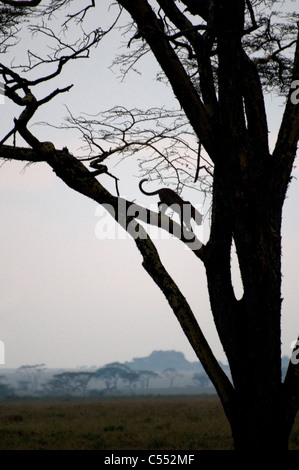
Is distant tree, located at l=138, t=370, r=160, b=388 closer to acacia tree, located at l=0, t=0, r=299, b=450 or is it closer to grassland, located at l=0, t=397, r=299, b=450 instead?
grassland, located at l=0, t=397, r=299, b=450

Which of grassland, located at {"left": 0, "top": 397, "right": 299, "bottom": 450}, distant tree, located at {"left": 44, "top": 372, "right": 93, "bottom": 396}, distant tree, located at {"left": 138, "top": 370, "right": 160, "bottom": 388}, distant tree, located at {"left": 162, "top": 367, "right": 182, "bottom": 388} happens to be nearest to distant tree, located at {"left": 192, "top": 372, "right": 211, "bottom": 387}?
distant tree, located at {"left": 138, "top": 370, "right": 160, "bottom": 388}

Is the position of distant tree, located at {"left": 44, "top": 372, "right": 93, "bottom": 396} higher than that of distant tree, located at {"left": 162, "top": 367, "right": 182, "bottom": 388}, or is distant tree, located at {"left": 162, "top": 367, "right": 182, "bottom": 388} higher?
distant tree, located at {"left": 44, "top": 372, "right": 93, "bottom": 396}

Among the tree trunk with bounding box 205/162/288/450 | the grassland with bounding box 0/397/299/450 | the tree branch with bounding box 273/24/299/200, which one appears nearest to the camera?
the tree trunk with bounding box 205/162/288/450

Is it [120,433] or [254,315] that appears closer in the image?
[254,315]

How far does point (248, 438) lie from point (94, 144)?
2683 millimetres

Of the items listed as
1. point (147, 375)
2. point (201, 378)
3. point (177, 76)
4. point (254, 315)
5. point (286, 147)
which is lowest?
point (147, 375)

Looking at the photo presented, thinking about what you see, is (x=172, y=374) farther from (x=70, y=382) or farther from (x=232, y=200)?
(x=232, y=200)

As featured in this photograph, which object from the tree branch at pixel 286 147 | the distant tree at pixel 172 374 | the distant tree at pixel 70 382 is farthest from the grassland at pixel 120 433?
the distant tree at pixel 172 374

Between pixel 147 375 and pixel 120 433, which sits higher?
pixel 120 433

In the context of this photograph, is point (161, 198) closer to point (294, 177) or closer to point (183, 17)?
point (294, 177)

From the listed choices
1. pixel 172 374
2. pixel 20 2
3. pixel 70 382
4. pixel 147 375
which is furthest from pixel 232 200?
pixel 172 374

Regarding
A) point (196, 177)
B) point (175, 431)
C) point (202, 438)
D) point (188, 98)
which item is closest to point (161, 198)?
point (196, 177)

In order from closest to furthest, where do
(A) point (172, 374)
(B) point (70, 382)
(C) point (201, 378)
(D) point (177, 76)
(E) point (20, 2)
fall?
(D) point (177, 76)
(E) point (20, 2)
(B) point (70, 382)
(C) point (201, 378)
(A) point (172, 374)

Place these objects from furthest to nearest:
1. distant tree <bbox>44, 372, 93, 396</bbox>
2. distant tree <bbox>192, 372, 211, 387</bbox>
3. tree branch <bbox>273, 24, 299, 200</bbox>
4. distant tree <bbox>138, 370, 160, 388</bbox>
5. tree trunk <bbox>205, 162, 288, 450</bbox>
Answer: distant tree <bbox>138, 370, 160, 388</bbox>
distant tree <bbox>192, 372, 211, 387</bbox>
distant tree <bbox>44, 372, 93, 396</bbox>
tree branch <bbox>273, 24, 299, 200</bbox>
tree trunk <bbox>205, 162, 288, 450</bbox>
